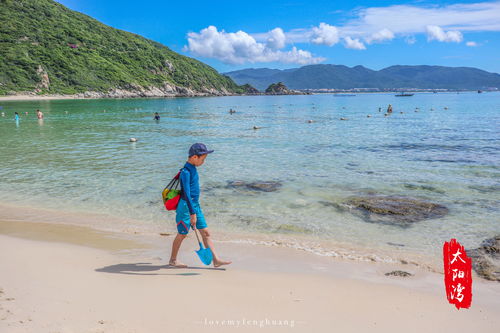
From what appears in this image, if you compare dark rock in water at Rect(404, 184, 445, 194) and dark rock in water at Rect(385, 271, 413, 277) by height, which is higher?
dark rock in water at Rect(404, 184, 445, 194)

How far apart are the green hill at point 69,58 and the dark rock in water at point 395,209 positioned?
113044 millimetres

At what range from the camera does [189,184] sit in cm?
617

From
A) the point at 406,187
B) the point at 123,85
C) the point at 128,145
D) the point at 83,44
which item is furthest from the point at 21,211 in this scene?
the point at 83,44

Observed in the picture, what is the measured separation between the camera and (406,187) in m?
13.7

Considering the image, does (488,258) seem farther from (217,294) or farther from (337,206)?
(217,294)

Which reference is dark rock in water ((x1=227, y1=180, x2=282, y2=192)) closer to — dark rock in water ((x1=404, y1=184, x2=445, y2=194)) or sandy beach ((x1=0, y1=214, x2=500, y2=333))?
dark rock in water ((x1=404, y1=184, x2=445, y2=194))

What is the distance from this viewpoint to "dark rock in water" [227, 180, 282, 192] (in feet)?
44.4

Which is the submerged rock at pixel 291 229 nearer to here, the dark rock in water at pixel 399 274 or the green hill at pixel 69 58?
the dark rock in water at pixel 399 274

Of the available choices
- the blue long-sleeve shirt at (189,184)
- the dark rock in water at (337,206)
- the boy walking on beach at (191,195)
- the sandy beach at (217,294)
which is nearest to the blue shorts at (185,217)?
the boy walking on beach at (191,195)

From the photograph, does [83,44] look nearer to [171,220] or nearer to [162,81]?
[162,81]

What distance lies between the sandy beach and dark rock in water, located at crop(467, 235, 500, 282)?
A: 1.29 feet

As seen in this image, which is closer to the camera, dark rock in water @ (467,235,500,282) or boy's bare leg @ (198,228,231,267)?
boy's bare leg @ (198,228,231,267)

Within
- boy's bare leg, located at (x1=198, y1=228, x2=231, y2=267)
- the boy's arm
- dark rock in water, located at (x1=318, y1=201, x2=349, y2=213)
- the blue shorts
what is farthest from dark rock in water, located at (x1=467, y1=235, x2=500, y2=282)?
the boy's arm

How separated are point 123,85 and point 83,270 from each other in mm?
152091
